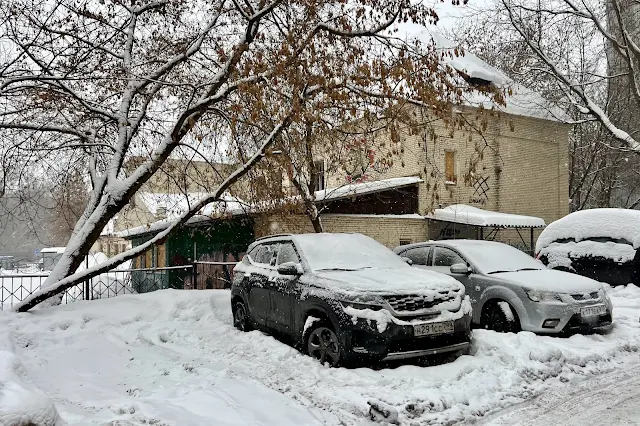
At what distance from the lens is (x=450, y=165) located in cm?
1955

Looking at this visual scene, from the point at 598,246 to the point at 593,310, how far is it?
4971mm

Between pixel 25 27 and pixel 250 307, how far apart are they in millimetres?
6003

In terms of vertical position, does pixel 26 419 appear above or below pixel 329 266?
below

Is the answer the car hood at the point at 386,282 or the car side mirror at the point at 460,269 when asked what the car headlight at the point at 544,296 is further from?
the car hood at the point at 386,282

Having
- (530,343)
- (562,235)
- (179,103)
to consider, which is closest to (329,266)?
(530,343)

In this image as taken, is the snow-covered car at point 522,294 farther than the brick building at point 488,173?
No

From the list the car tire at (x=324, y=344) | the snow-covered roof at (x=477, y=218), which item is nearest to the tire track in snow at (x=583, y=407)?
the car tire at (x=324, y=344)

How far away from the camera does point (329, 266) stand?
22.1 feet

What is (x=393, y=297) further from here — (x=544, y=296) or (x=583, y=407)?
(x=544, y=296)

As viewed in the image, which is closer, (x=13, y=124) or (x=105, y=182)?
(x=13, y=124)

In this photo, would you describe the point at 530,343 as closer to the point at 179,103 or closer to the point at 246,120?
the point at 246,120

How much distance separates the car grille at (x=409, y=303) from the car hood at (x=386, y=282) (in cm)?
6

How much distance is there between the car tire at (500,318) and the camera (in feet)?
24.3

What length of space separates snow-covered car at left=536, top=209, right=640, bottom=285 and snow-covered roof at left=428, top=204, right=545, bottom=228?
457cm
